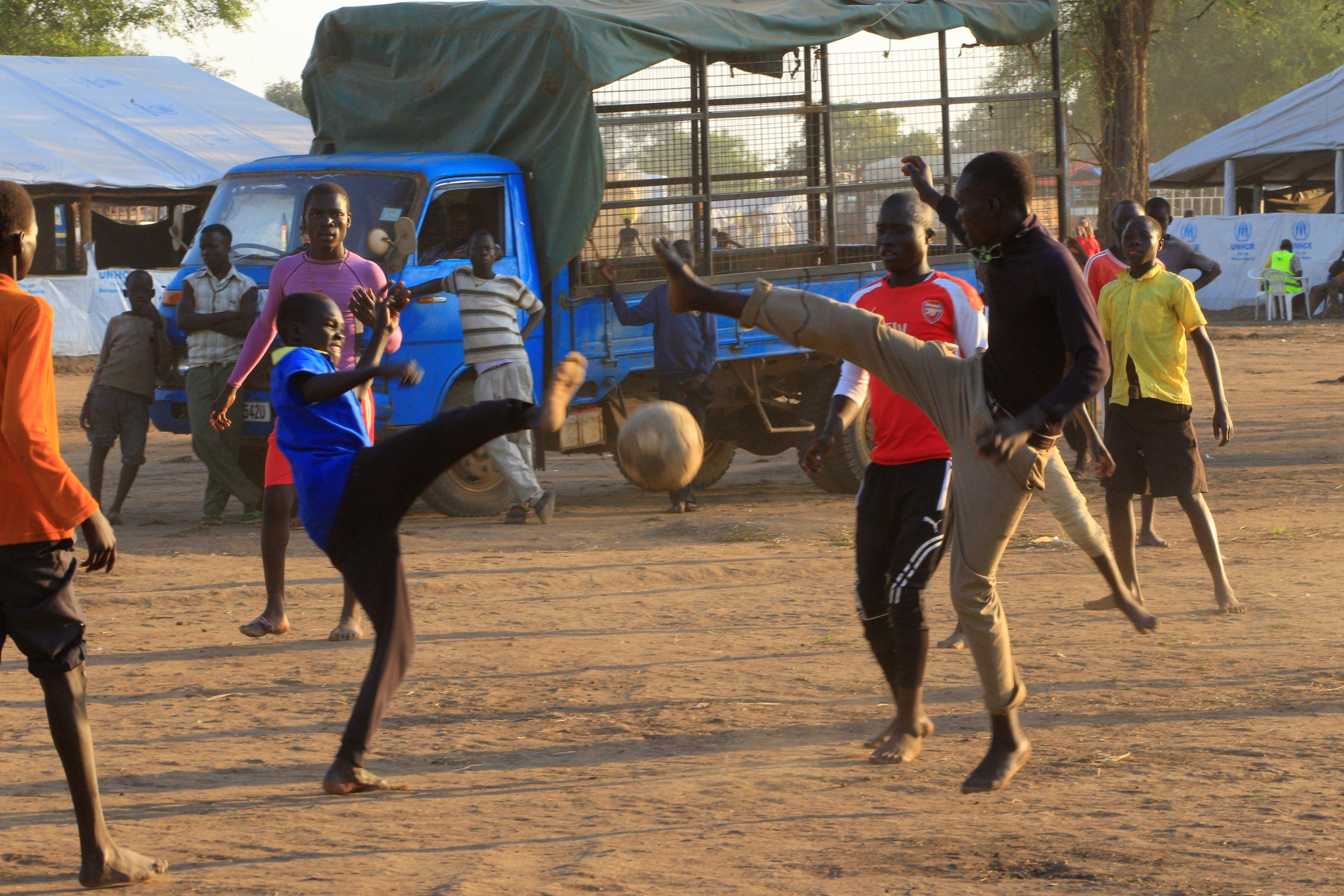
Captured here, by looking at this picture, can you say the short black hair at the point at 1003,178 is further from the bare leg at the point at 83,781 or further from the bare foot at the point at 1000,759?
the bare leg at the point at 83,781

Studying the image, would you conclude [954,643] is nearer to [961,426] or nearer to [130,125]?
[961,426]

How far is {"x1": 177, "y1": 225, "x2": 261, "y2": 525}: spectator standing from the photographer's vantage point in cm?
959

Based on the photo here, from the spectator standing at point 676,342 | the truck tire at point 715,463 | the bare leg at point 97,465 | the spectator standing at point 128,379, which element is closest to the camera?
the spectator standing at point 128,379

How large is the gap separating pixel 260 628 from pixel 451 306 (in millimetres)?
3442

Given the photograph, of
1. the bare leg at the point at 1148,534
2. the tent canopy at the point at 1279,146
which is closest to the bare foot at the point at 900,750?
the bare leg at the point at 1148,534

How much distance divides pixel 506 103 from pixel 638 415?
5.28 meters

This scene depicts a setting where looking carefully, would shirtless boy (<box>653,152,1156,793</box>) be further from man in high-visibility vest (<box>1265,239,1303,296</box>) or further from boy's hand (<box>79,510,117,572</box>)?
man in high-visibility vest (<box>1265,239,1303,296</box>)

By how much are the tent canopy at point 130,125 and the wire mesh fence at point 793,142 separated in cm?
1343

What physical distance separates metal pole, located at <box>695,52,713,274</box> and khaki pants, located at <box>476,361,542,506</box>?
5.97ft

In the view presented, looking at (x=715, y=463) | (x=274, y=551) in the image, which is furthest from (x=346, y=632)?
(x=715, y=463)

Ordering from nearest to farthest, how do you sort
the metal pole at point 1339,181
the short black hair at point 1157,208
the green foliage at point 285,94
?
the short black hair at point 1157,208, the metal pole at point 1339,181, the green foliage at point 285,94

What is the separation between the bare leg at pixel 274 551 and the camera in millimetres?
6602

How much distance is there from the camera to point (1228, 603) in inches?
278

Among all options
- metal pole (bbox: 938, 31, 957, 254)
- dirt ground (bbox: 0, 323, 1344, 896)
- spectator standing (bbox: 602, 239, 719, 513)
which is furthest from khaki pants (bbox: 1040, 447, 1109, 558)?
metal pole (bbox: 938, 31, 957, 254)
